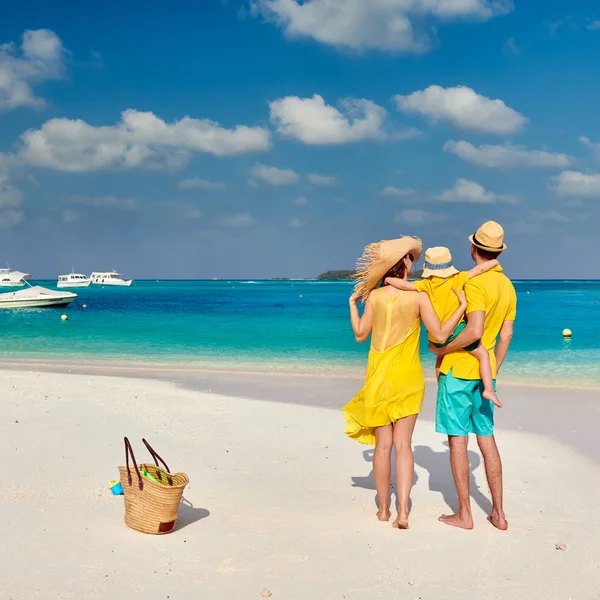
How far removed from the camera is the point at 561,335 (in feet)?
86.4

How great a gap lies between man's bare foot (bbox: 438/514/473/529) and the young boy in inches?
37.5

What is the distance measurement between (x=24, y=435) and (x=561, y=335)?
78.1ft

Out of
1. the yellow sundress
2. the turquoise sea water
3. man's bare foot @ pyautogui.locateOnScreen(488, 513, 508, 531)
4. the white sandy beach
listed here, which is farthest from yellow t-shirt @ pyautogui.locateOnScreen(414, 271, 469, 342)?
the turquoise sea water

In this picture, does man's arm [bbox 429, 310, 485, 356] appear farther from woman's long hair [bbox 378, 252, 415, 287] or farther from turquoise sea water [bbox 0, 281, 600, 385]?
turquoise sea water [bbox 0, 281, 600, 385]

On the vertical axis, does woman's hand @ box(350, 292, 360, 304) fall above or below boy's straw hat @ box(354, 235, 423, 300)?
below

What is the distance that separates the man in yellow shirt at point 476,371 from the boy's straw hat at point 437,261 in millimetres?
205

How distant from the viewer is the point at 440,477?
6105mm

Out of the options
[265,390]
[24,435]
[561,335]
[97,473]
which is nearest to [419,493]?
[97,473]

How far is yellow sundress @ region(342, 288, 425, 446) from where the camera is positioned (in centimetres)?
455

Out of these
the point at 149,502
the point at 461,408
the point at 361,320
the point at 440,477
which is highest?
the point at 361,320

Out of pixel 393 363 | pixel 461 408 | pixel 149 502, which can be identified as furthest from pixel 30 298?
pixel 461 408

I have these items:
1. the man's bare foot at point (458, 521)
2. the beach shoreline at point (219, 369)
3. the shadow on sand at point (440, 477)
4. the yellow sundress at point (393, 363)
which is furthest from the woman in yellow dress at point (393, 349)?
the beach shoreline at point (219, 369)

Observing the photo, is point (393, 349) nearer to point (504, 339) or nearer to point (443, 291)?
point (443, 291)

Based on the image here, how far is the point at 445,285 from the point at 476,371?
2.16 feet
